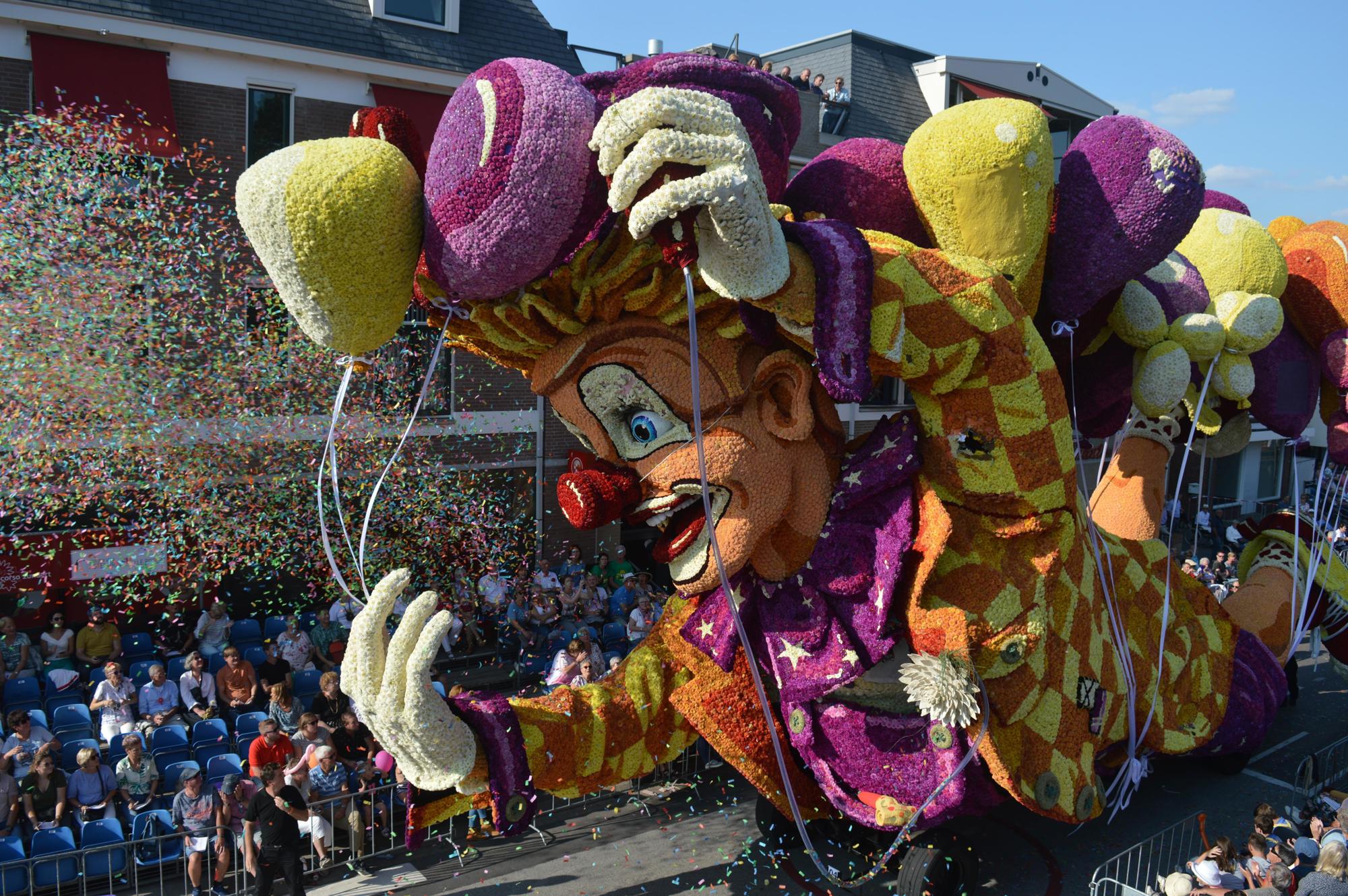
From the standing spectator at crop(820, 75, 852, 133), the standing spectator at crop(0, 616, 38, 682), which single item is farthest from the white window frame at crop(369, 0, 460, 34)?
the standing spectator at crop(0, 616, 38, 682)

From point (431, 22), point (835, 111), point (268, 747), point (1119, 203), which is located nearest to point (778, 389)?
point (1119, 203)

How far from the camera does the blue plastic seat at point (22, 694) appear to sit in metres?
8.26

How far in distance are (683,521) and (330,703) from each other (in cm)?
420

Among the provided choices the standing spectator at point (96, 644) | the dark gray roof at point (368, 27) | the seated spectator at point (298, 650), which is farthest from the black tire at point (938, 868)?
the dark gray roof at point (368, 27)

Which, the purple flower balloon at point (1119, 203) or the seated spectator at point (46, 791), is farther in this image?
the seated spectator at point (46, 791)

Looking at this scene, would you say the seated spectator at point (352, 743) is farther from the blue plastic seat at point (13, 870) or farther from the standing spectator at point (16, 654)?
the standing spectator at point (16, 654)

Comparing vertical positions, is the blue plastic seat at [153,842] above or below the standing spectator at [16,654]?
below

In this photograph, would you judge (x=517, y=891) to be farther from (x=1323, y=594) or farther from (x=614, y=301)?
(x=1323, y=594)

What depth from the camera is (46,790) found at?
6.65 meters

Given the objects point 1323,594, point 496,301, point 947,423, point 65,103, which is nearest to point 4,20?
point 65,103

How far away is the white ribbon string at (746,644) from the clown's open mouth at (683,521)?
4cm

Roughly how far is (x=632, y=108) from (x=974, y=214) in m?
2.00

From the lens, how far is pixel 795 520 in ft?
17.3

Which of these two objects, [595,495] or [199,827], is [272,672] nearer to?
[199,827]
